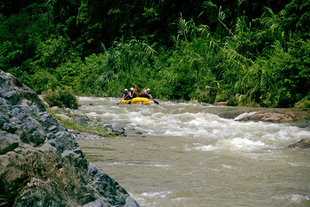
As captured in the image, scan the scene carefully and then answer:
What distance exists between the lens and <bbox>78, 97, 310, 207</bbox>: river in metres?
3.92

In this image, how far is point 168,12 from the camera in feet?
79.9

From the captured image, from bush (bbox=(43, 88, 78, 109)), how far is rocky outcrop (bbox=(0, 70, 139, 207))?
353 inches

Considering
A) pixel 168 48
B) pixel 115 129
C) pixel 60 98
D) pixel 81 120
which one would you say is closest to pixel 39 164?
pixel 115 129

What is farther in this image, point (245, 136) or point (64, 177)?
point (245, 136)

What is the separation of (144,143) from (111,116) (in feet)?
15.3

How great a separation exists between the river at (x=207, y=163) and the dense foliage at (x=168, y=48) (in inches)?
182

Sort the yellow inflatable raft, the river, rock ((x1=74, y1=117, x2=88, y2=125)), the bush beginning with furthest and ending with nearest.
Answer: the yellow inflatable raft < the bush < rock ((x1=74, y1=117, x2=88, y2=125)) < the river

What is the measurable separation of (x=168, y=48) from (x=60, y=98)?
41.8ft

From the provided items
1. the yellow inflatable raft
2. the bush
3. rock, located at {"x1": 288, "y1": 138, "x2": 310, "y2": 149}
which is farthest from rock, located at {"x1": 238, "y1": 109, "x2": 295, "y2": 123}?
the bush

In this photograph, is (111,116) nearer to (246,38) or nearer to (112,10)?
(246,38)

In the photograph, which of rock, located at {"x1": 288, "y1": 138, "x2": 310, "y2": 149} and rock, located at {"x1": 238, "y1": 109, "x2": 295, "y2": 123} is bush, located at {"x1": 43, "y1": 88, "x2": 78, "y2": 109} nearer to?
rock, located at {"x1": 238, "y1": 109, "x2": 295, "y2": 123}

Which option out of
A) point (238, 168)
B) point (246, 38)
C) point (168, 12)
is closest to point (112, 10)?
point (168, 12)

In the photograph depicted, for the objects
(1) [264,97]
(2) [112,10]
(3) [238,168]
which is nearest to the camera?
(3) [238,168]

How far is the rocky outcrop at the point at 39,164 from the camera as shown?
68.1 inches
